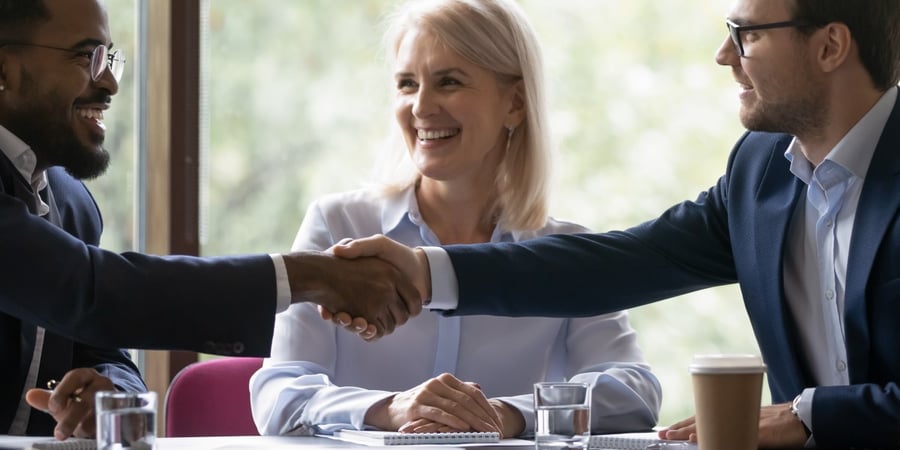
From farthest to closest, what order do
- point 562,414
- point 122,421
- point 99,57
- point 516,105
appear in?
point 516,105 < point 99,57 < point 562,414 < point 122,421

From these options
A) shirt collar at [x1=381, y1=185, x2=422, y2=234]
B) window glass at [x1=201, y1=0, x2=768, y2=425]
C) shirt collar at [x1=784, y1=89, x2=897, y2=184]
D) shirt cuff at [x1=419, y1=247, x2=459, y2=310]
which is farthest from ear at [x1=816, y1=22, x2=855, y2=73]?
window glass at [x1=201, y1=0, x2=768, y2=425]

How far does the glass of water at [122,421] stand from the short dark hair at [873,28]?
153 cm

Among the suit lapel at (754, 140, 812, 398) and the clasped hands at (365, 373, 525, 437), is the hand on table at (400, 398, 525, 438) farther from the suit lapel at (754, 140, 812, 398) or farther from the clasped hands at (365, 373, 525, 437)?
the suit lapel at (754, 140, 812, 398)

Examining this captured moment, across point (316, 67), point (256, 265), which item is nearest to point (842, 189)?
point (256, 265)

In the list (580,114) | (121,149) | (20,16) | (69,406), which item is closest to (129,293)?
(69,406)

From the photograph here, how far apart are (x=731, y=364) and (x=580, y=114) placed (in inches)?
201

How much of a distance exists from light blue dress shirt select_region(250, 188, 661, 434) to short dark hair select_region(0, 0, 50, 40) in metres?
0.71

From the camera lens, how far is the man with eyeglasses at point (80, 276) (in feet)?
6.50

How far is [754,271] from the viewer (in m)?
2.25

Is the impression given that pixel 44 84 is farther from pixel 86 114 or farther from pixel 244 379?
pixel 244 379

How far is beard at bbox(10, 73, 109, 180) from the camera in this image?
239cm

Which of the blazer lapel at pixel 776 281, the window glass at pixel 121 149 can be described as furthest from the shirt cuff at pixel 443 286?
the window glass at pixel 121 149

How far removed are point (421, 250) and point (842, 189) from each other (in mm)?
846

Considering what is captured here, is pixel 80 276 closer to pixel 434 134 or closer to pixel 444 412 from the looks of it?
pixel 444 412
